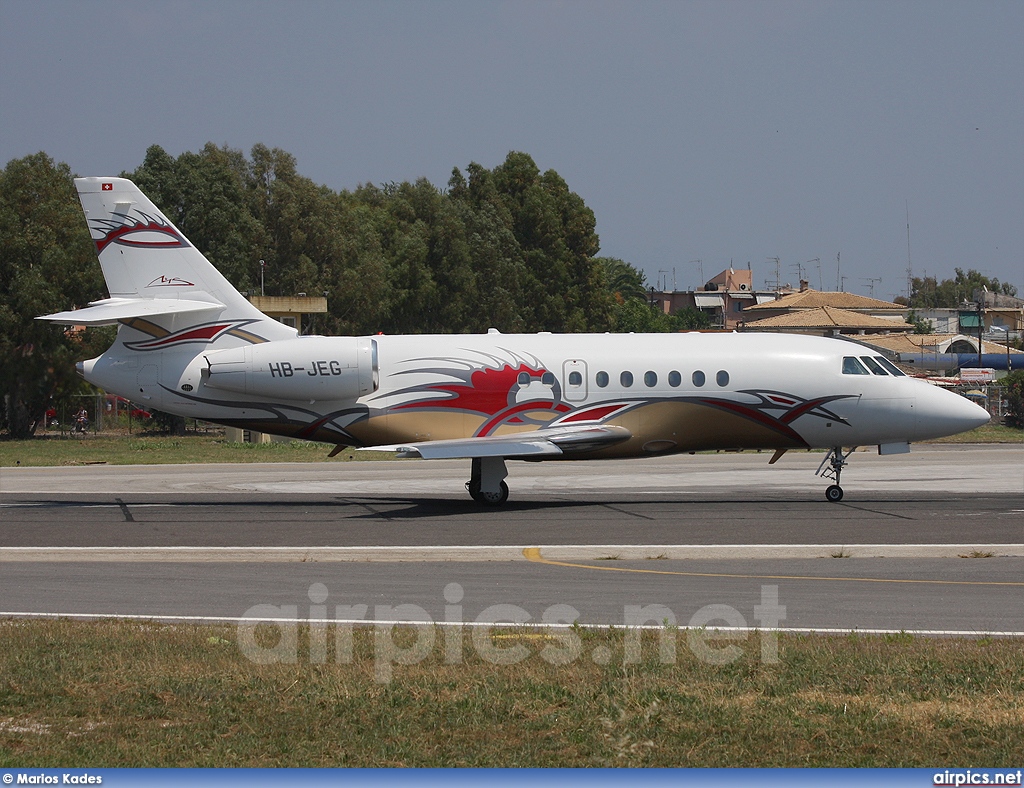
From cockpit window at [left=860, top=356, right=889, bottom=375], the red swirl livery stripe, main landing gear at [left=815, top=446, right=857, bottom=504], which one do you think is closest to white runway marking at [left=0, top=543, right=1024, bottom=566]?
main landing gear at [left=815, top=446, right=857, bottom=504]

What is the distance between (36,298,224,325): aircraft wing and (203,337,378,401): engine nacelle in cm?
115

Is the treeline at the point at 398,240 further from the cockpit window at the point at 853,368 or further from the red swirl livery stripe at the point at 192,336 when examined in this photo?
the cockpit window at the point at 853,368

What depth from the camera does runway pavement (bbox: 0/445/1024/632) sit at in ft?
43.4

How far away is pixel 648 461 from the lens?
36.9 meters

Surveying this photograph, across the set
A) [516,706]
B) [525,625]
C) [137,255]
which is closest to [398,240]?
[137,255]

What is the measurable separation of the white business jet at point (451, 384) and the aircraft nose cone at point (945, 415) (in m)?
0.03

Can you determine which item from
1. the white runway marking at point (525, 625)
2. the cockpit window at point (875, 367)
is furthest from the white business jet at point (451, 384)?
the white runway marking at point (525, 625)

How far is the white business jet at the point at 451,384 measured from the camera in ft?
81.8

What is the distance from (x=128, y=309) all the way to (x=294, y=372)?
3666mm

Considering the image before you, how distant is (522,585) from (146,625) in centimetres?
458

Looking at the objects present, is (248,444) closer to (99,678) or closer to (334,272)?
(334,272)

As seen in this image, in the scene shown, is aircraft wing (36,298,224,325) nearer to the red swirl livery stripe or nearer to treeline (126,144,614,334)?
the red swirl livery stripe

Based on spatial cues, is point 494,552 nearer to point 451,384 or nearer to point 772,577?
point 772,577

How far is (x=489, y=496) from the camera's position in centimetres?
2472
